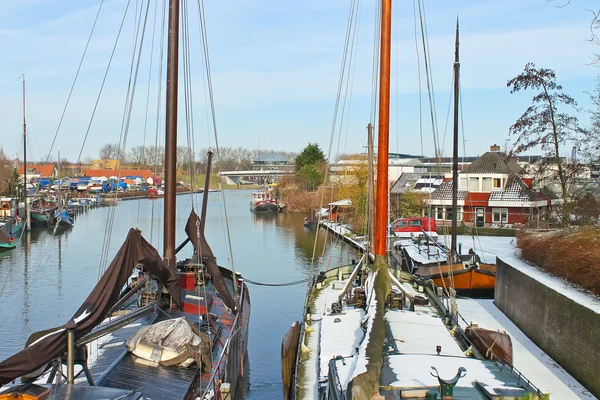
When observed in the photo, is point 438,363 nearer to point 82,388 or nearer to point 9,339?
point 82,388

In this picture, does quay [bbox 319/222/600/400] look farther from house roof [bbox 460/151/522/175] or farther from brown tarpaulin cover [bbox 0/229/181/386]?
house roof [bbox 460/151/522/175]

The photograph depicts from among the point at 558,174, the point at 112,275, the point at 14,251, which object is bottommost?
the point at 14,251

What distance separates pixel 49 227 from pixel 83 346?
56.0 meters

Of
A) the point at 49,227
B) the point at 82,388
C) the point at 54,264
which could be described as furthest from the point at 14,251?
the point at 82,388

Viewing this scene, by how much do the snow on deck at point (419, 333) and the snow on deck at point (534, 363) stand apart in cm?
195

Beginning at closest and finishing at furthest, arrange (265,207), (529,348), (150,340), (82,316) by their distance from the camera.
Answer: (82,316), (150,340), (529,348), (265,207)

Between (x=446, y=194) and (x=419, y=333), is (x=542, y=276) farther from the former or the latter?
(x=446, y=194)

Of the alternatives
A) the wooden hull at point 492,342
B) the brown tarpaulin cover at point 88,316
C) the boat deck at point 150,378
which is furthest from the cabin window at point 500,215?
the boat deck at point 150,378

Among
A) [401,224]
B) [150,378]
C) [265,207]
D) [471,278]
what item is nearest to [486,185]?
[401,224]

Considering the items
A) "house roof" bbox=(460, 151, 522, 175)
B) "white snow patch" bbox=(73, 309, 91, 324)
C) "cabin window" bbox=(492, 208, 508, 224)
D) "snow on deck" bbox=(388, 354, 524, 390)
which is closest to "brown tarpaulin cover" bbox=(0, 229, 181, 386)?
"white snow patch" bbox=(73, 309, 91, 324)

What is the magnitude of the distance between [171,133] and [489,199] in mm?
34961

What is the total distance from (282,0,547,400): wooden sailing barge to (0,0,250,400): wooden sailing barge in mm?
1744

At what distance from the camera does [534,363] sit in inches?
622

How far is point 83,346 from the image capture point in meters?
9.77
